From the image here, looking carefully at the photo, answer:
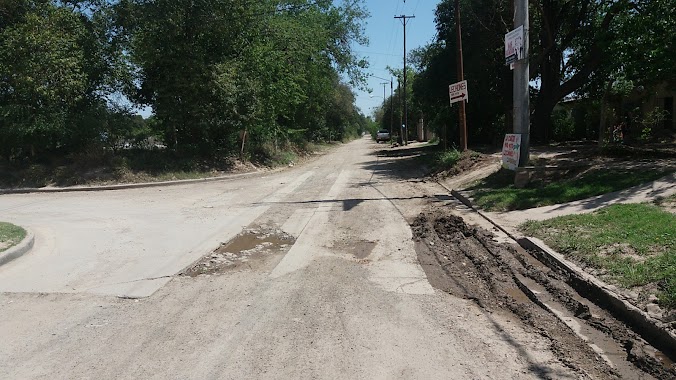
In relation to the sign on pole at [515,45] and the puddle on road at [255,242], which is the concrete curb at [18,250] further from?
the sign on pole at [515,45]

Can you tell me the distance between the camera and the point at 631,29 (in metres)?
13.3

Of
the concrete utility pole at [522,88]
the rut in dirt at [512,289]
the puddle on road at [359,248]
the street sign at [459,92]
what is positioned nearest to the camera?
the rut in dirt at [512,289]

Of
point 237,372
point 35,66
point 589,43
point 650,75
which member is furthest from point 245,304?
point 589,43

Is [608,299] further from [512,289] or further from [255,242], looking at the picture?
[255,242]

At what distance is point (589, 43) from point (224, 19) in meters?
15.1

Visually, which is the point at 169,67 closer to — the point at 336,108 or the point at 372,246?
the point at 372,246

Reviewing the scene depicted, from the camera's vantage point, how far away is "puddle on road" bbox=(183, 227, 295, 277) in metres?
7.32

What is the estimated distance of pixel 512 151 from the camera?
13.2 metres

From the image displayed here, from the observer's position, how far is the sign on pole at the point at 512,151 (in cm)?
1289

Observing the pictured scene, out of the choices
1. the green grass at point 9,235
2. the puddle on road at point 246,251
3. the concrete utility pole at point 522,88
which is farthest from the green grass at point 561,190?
the green grass at point 9,235

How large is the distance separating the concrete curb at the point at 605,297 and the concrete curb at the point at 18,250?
304 inches

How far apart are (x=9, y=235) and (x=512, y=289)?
814 cm

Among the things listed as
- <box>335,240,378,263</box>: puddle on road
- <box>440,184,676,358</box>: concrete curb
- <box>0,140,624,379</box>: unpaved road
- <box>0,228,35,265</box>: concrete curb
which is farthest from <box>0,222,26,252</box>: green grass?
<box>440,184,676,358</box>: concrete curb

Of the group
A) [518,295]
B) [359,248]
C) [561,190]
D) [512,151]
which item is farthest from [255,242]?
[512,151]
